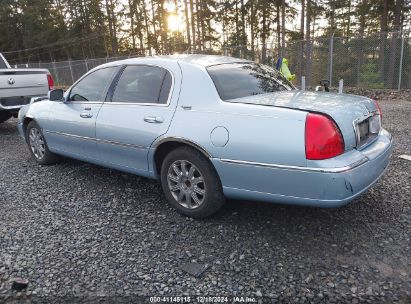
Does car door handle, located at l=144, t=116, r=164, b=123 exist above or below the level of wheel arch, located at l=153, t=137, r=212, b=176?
above

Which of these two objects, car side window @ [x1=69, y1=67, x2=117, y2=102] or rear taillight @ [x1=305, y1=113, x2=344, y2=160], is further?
car side window @ [x1=69, y1=67, x2=117, y2=102]

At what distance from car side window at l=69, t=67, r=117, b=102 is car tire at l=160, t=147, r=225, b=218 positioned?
141 cm

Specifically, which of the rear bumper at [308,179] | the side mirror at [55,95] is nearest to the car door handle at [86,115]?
the side mirror at [55,95]

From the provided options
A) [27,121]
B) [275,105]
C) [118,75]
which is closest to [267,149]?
[275,105]

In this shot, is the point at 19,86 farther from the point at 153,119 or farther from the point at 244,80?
the point at 244,80

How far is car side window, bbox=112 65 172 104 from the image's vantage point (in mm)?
3818

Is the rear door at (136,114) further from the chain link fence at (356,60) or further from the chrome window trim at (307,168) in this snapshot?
the chain link fence at (356,60)

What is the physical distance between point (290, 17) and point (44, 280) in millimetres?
32046

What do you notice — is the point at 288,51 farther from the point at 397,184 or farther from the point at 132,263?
the point at 132,263

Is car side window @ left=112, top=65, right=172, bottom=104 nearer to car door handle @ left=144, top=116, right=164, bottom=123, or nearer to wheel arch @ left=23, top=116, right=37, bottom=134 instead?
car door handle @ left=144, top=116, right=164, bottom=123

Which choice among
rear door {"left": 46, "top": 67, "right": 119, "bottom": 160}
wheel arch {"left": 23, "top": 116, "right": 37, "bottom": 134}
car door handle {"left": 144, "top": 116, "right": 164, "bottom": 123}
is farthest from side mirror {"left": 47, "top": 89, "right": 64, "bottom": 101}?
car door handle {"left": 144, "top": 116, "right": 164, "bottom": 123}

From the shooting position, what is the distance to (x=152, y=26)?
4244 centimetres

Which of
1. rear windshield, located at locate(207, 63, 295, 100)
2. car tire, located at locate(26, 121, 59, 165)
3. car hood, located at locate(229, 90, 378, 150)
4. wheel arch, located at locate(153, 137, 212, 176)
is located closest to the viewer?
car hood, located at locate(229, 90, 378, 150)

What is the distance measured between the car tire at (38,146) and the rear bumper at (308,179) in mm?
3360
